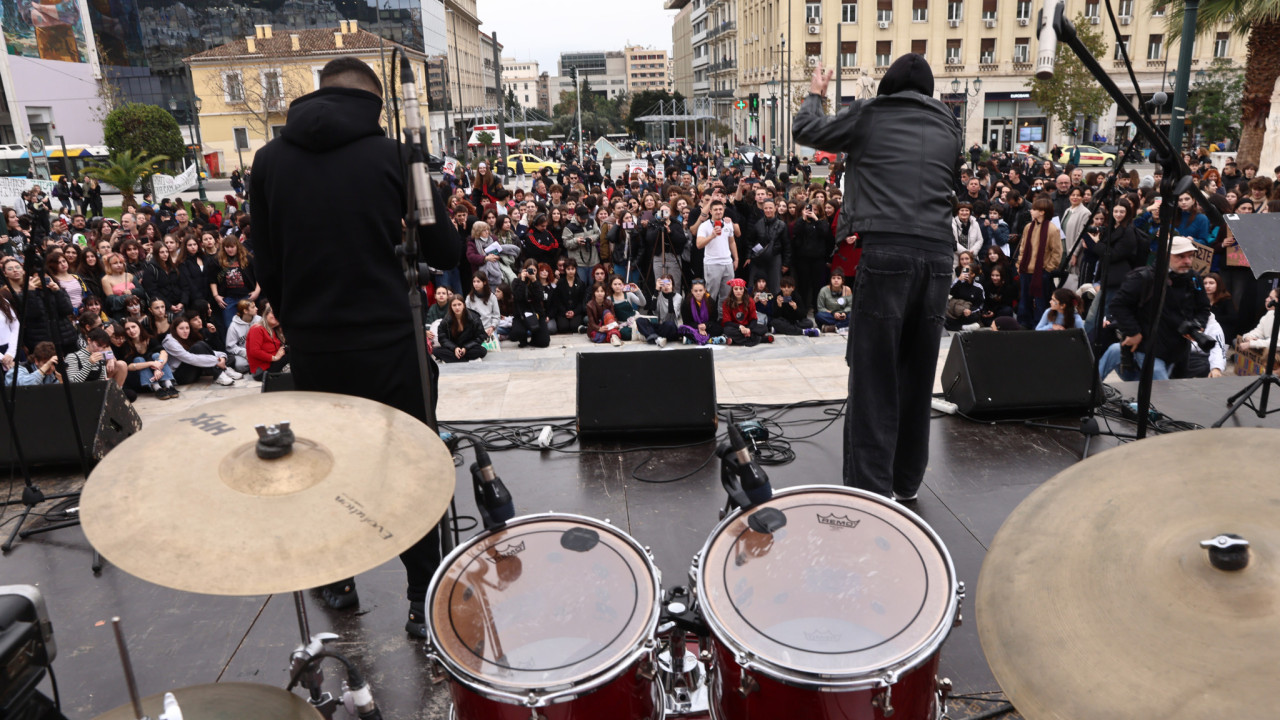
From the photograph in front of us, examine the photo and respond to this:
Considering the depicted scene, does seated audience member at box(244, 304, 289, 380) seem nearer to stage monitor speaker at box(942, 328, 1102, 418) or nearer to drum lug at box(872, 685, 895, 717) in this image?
stage monitor speaker at box(942, 328, 1102, 418)

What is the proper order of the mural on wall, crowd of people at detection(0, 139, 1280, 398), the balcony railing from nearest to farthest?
crowd of people at detection(0, 139, 1280, 398), the mural on wall, the balcony railing

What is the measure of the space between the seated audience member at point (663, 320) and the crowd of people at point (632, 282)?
2 cm

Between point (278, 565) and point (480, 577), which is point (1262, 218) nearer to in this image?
point (480, 577)

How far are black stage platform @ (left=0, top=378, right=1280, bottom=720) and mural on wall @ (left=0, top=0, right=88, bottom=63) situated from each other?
50886 mm

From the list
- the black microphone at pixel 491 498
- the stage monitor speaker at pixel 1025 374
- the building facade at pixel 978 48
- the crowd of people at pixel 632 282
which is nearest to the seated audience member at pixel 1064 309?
the crowd of people at pixel 632 282

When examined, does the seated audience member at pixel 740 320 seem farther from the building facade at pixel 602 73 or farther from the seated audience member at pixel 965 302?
the building facade at pixel 602 73

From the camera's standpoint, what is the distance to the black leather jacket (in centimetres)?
333

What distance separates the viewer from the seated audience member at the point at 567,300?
9.83 metres

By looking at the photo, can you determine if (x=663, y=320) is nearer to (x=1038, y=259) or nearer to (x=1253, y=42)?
(x=1038, y=259)

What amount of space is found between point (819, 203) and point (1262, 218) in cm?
619

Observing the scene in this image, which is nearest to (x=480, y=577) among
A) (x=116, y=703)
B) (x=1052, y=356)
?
(x=116, y=703)

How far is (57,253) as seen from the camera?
8234 mm

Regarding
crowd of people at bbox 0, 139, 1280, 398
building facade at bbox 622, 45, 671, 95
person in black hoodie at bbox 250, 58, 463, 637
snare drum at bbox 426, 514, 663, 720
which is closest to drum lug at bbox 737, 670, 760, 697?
snare drum at bbox 426, 514, 663, 720

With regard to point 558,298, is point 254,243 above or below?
above
